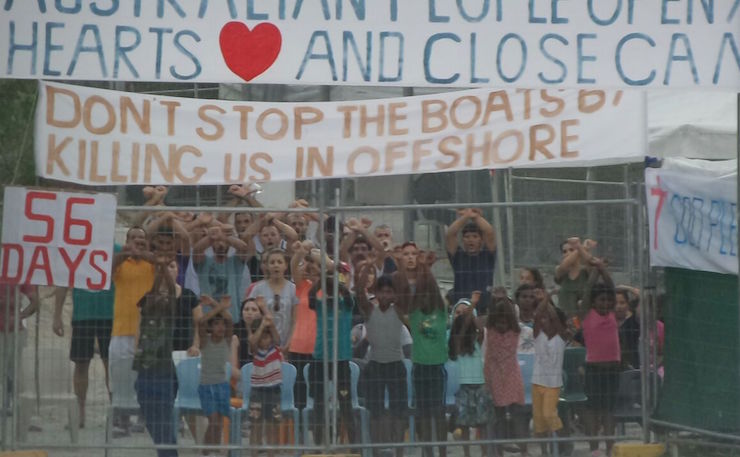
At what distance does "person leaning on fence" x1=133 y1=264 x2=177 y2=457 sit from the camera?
10.1m

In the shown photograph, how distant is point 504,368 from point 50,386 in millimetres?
3411

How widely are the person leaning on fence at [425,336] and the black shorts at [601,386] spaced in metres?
1.15

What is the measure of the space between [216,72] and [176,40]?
0.31 m

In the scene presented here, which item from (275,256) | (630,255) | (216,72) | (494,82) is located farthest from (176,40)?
(630,255)

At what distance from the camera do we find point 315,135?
9234 millimetres

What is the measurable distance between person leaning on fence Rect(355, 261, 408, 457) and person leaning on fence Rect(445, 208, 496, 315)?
1.75ft

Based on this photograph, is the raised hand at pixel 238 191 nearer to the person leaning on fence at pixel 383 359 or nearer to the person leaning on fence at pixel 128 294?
the person leaning on fence at pixel 128 294

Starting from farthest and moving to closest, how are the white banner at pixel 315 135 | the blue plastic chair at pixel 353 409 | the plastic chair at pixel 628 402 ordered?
the plastic chair at pixel 628 402 < the blue plastic chair at pixel 353 409 < the white banner at pixel 315 135

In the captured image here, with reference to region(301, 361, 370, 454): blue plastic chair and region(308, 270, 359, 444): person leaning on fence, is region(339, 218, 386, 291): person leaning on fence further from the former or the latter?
region(301, 361, 370, 454): blue plastic chair

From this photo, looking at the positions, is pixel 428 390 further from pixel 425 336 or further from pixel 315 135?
pixel 315 135

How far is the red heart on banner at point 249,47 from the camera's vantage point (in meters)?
8.18

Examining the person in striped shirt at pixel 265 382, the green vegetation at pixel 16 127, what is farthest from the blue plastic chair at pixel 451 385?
the green vegetation at pixel 16 127

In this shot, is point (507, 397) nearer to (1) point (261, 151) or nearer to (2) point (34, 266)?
(1) point (261, 151)

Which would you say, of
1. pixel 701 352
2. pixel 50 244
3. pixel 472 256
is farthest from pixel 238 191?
pixel 701 352
